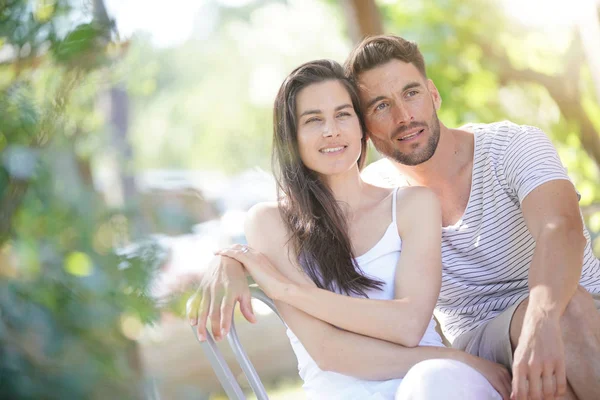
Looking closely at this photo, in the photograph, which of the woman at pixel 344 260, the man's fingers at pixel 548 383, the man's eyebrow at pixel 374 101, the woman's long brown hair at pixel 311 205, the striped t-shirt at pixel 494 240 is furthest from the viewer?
the man's eyebrow at pixel 374 101

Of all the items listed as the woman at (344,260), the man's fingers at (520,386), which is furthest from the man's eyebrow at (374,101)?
the man's fingers at (520,386)

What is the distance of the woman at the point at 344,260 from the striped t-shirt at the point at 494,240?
24cm

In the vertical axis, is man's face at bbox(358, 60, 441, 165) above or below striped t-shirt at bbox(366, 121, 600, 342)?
above

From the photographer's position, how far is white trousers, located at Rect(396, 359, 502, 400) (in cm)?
162

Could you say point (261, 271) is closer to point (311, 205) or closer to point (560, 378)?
point (311, 205)

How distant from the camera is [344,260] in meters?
2.03

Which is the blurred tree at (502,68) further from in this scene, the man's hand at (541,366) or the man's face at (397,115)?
the man's hand at (541,366)

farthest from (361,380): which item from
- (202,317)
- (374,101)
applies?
(374,101)

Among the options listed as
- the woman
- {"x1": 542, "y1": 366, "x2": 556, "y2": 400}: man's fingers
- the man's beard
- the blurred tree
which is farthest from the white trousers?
→ the blurred tree

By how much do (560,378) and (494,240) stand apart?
65 centimetres

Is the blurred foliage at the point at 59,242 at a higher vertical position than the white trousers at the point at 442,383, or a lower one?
higher

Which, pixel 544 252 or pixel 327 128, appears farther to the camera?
pixel 327 128

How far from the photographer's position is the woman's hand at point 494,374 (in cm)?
177

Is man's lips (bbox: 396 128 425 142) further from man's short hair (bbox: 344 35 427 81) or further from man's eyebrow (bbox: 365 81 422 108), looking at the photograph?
man's short hair (bbox: 344 35 427 81)
